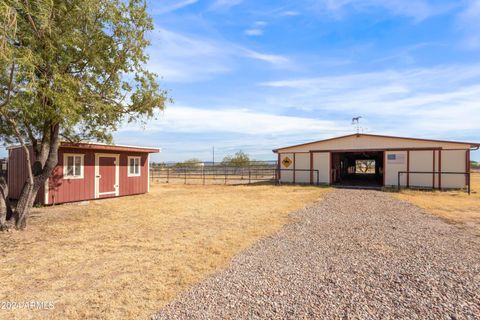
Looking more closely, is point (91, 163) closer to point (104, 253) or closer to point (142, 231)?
point (142, 231)

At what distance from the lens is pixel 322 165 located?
19.2 metres

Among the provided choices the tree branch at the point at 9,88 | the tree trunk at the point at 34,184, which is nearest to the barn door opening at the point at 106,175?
the tree trunk at the point at 34,184

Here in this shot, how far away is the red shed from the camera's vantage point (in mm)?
11078

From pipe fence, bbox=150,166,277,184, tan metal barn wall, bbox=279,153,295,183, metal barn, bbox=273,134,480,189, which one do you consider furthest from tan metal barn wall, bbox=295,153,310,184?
pipe fence, bbox=150,166,277,184

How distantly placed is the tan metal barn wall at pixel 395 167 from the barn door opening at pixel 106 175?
1527 centimetres

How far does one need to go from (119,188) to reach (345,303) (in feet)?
41.7

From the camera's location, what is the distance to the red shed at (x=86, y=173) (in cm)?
1108

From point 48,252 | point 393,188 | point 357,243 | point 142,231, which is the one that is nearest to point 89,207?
point 142,231

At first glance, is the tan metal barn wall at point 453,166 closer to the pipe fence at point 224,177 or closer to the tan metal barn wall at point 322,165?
the tan metal barn wall at point 322,165

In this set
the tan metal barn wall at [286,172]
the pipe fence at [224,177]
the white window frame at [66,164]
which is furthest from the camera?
the pipe fence at [224,177]

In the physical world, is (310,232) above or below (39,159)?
below

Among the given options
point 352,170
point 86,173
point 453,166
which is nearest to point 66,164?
point 86,173

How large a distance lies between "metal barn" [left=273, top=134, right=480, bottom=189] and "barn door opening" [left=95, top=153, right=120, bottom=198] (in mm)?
11345

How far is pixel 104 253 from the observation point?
17.0ft
